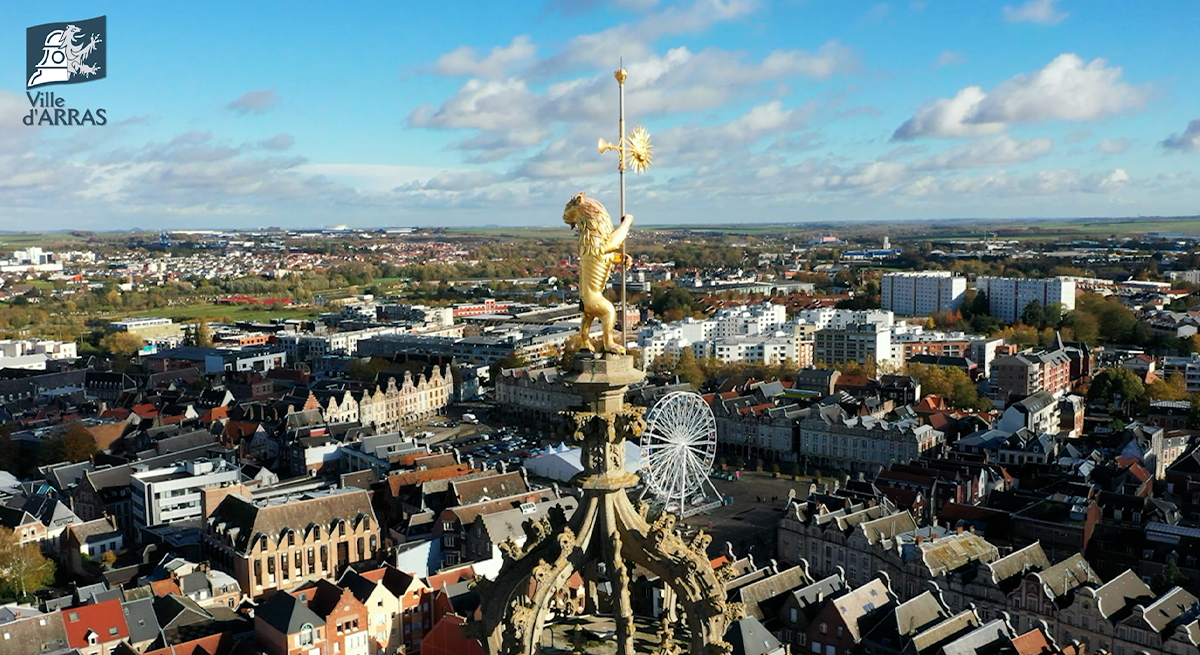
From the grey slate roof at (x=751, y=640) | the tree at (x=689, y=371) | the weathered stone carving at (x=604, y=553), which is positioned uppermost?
the weathered stone carving at (x=604, y=553)

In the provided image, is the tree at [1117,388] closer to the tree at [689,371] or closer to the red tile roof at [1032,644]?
the tree at [689,371]

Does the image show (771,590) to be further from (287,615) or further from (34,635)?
(34,635)

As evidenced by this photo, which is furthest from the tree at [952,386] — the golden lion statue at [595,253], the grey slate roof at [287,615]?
the golden lion statue at [595,253]

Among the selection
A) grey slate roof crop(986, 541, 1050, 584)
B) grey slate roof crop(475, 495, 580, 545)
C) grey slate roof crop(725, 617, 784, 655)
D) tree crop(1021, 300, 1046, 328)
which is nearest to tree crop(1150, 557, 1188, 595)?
grey slate roof crop(986, 541, 1050, 584)

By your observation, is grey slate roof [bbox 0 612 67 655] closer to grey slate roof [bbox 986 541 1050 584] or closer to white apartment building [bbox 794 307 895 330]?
grey slate roof [bbox 986 541 1050 584]

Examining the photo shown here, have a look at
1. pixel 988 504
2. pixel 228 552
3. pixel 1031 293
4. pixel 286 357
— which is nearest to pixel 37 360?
pixel 286 357

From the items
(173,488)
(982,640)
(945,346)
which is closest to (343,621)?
(982,640)
